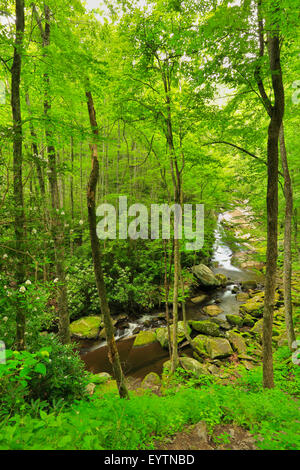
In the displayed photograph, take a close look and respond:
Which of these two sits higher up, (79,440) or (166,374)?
(79,440)

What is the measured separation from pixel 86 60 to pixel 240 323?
38.3ft

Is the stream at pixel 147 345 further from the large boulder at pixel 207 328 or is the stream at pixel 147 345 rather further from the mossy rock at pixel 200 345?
the large boulder at pixel 207 328

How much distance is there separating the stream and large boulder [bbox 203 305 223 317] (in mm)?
234

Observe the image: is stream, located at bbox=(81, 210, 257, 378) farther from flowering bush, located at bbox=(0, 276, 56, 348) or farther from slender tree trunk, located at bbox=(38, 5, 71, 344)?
flowering bush, located at bbox=(0, 276, 56, 348)

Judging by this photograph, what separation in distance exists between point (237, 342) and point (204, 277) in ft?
19.6

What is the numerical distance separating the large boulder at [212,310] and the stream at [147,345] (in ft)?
0.77

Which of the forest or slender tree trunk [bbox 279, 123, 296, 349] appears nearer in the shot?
the forest

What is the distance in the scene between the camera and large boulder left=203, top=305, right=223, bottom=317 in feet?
36.1

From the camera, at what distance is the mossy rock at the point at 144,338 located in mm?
8875

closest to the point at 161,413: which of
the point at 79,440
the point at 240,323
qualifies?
the point at 79,440

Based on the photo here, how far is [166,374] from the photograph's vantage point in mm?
6641

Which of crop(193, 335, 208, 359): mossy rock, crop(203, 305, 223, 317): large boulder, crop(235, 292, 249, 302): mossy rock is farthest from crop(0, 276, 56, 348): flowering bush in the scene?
crop(235, 292, 249, 302): mossy rock

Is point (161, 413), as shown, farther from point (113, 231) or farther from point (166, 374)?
point (113, 231)

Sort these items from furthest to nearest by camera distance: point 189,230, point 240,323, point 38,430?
1. point 240,323
2. point 189,230
3. point 38,430
